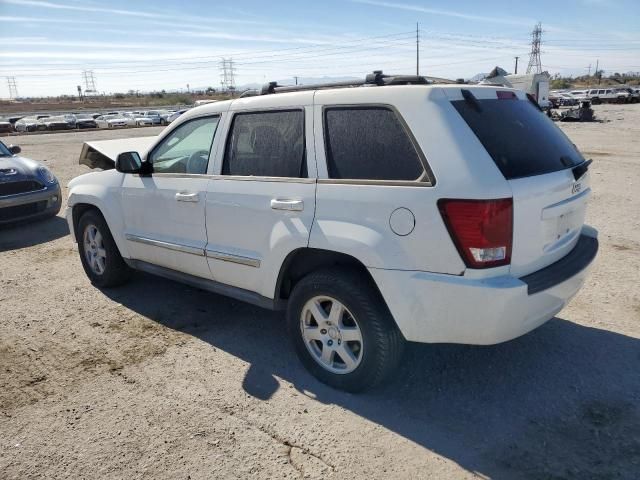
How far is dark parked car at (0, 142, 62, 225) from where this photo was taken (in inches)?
302

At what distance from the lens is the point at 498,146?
2781mm

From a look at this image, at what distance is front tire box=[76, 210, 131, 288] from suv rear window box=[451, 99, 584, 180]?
364cm

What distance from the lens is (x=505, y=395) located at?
125 inches

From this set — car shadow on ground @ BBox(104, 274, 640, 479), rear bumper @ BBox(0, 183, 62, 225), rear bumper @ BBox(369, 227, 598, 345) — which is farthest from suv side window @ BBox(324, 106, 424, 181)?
rear bumper @ BBox(0, 183, 62, 225)

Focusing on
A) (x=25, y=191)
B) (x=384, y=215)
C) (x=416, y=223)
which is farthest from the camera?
(x=25, y=191)

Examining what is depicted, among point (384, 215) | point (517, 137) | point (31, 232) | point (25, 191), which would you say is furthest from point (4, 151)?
point (517, 137)

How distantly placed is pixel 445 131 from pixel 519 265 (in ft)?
2.77

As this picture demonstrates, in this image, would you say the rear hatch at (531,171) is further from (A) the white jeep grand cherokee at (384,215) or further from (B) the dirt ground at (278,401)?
(B) the dirt ground at (278,401)

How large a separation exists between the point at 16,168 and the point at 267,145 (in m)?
6.26

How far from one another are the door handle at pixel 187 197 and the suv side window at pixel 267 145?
0.99ft

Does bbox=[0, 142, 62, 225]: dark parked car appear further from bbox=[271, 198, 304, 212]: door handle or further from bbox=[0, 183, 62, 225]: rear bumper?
bbox=[271, 198, 304, 212]: door handle

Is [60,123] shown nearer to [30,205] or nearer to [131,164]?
[30,205]

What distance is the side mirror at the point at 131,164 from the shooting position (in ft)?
14.0

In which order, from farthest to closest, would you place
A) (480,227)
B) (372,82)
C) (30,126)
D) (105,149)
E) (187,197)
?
(30,126), (105,149), (187,197), (372,82), (480,227)
